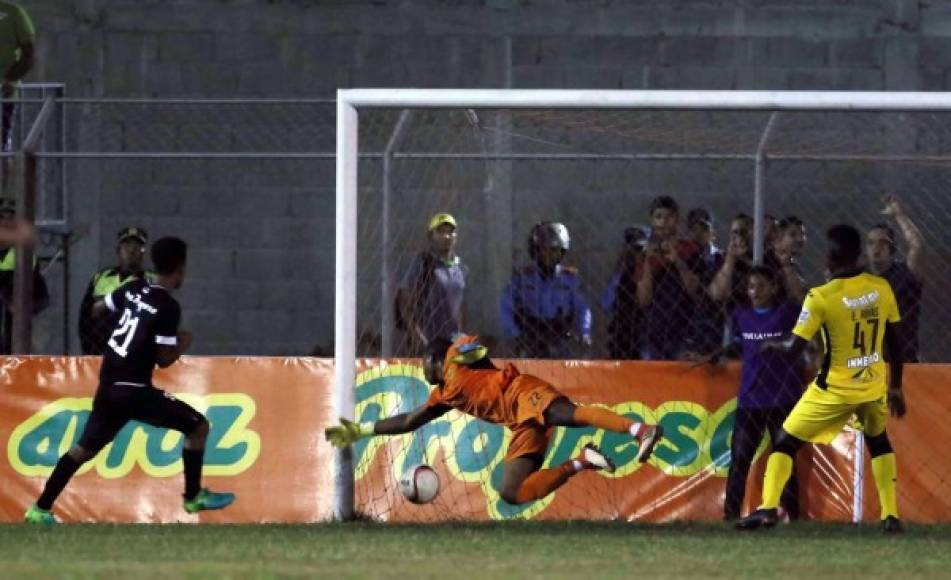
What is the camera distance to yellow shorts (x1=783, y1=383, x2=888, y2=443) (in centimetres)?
1138

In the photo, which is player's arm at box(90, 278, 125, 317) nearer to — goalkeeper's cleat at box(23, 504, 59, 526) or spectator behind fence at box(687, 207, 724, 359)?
goalkeeper's cleat at box(23, 504, 59, 526)

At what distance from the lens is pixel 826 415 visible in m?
11.4

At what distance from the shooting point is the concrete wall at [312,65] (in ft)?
54.3

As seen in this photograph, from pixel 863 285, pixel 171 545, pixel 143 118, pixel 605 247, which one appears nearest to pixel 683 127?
pixel 605 247

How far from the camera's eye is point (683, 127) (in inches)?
580

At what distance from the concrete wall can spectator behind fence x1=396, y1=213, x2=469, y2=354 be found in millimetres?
3155

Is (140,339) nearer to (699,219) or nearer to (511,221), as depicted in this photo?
(699,219)

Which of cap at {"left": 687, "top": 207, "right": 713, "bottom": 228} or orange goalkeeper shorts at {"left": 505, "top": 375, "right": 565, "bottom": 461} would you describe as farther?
cap at {"left": 687, "top": 207, "right": 713, "bottom": 228}

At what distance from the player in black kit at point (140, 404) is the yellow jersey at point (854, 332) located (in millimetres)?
3610

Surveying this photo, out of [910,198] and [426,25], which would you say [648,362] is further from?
[426,25]

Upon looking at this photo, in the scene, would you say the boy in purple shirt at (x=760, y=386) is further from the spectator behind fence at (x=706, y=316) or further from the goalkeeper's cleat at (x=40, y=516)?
the goalkeeper's cleat at (x=40, y=516)

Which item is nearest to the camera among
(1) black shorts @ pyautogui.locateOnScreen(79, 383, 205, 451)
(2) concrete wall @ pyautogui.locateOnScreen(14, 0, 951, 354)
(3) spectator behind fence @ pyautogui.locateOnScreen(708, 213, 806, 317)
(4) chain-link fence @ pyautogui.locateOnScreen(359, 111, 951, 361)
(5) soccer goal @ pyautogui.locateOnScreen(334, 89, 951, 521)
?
(1) black shorts @ pyautogui.locateOnScreen(79, 383, 205, 451)

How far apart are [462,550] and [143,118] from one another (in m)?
7.54

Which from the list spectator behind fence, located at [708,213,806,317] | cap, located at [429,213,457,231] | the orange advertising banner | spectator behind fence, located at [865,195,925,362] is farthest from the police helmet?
spectator behind fence, located at [865,195,925,362]
